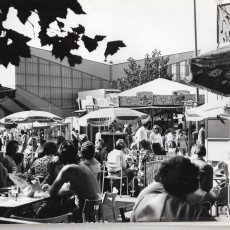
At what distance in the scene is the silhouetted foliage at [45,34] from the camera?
2.73 metres

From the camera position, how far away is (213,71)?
14.8 feet

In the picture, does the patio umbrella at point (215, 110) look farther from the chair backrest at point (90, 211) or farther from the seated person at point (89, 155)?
the chair backrest at point (90, 211)

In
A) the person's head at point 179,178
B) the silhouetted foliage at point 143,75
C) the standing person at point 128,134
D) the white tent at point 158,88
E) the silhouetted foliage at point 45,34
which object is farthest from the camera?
the standing person at point 128,134

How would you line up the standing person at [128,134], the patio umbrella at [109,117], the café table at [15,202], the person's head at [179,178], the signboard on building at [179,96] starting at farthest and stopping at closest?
1. the standing person at [128,134]
2. the signboard on building at [179,96]
3. the patio umbrella at [109,117]
4. the café table at [15,202]
5. the person's head at [179,178]

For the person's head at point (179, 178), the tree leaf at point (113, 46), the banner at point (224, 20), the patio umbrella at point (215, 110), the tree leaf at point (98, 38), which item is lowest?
the person's head at point (179, 178)

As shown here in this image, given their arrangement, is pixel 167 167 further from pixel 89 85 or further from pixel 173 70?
pixel 89 85

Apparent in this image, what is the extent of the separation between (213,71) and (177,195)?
2.06m

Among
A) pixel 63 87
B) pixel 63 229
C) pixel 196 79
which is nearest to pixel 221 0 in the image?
pixel 196 79

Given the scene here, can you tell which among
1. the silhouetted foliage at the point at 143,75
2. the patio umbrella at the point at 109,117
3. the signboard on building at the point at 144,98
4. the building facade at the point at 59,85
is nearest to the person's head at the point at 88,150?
the building facade at the point at 59,85

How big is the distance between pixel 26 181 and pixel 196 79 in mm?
2514

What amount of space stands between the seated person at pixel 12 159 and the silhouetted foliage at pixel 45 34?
3882 millimetres

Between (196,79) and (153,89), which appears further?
(153,89)

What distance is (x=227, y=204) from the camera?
17.0 feet

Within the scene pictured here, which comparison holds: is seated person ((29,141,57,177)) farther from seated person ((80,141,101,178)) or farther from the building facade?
the building facade
